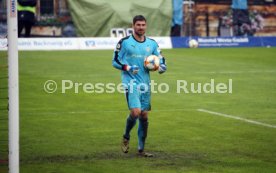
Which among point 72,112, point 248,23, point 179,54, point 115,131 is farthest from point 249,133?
point 248,23

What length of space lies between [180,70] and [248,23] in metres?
25.6

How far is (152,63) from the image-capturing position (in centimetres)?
1378

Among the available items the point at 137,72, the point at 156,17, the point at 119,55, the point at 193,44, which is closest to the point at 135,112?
the point at 137,72

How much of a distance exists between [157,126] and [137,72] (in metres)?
4.28

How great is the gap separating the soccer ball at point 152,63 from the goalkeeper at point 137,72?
0.41 feet

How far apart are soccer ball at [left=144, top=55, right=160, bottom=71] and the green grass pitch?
1.63 metres

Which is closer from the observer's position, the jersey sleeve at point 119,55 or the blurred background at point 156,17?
the jersey sleeve at point 119,55

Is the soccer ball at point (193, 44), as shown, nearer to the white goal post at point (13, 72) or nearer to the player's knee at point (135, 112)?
the player's knee at point (135, 112)

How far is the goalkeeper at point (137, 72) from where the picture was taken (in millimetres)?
13828

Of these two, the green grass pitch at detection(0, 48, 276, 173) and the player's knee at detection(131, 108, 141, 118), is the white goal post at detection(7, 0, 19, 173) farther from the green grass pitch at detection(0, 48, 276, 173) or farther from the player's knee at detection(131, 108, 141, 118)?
the player's knee at detection(131, 108, 141, 118)

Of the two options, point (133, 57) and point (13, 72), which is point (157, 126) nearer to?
point (133, 57)

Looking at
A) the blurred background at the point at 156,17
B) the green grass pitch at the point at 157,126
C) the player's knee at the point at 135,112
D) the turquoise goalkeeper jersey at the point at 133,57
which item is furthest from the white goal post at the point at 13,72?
the blurred background at the point at 156,17

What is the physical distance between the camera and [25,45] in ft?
145

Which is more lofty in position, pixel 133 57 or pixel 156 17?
pixel 156 17
